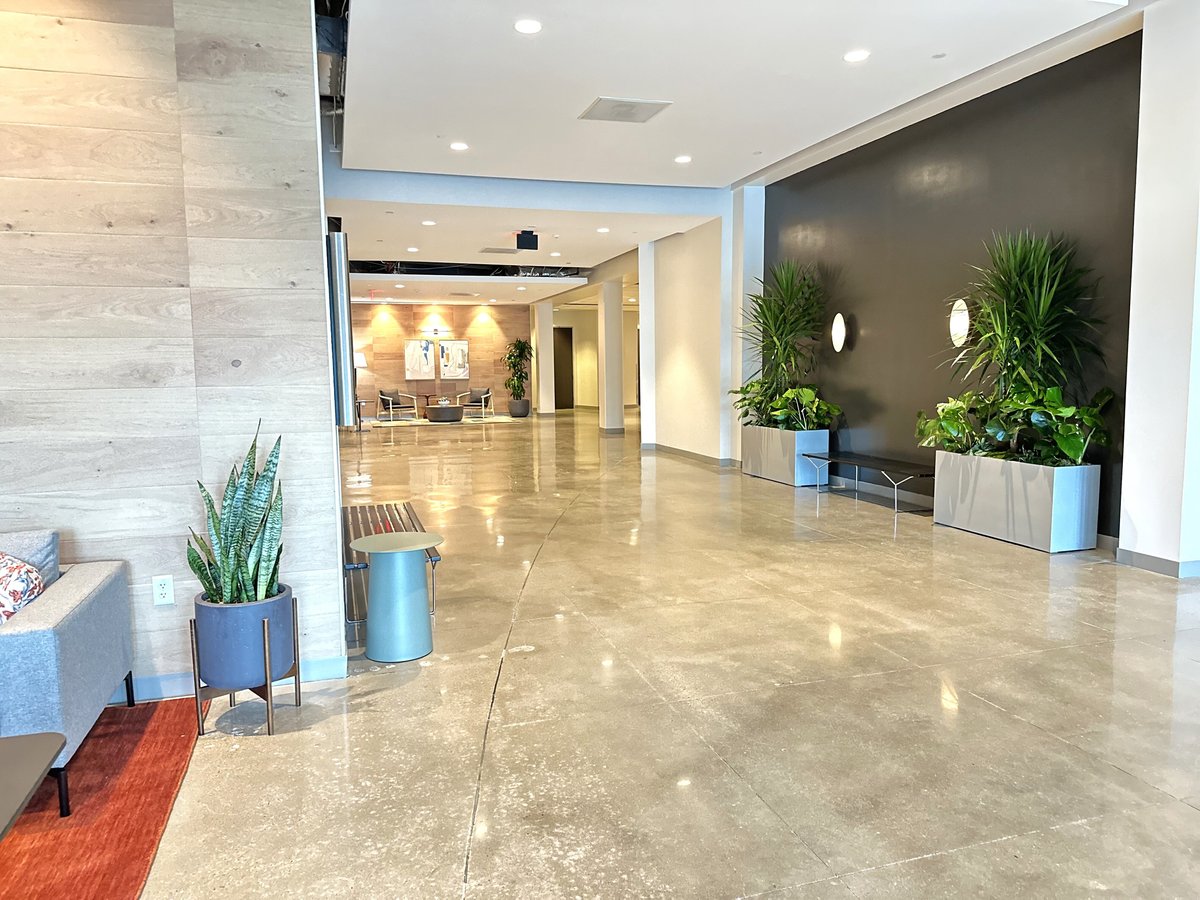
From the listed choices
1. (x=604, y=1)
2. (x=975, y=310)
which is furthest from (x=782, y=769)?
(x=975, y=310)

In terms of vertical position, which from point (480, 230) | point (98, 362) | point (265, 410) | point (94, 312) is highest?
point (480, 230)

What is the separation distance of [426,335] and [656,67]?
16.2 metres

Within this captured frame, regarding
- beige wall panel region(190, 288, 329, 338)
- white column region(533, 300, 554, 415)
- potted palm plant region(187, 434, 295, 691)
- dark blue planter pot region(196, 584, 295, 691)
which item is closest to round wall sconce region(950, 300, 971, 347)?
beige wall panel region(190, 288, 329, 338)

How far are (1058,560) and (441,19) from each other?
16.5ft

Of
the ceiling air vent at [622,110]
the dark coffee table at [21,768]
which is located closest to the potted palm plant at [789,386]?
the ceiling air vent at [622,110]

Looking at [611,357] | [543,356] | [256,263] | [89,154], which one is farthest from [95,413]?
[543,356]

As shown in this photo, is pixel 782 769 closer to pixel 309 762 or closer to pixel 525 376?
pixel 309 762

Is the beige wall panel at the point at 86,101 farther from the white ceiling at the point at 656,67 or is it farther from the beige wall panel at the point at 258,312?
the white ceiling at the point at 656,67

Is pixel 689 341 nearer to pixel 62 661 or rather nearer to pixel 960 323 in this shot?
pixel 960 323

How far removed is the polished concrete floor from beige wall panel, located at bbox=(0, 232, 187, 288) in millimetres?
1720

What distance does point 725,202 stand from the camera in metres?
9.70

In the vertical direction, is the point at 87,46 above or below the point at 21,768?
above

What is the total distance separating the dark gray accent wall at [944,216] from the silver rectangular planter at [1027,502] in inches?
8.5

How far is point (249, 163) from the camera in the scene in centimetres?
319
